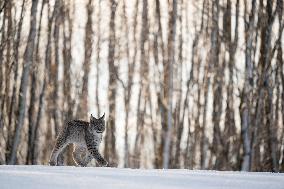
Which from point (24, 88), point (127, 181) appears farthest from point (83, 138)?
point (24, 88)

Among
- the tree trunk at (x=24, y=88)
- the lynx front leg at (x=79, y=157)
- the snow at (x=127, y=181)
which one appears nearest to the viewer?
the snow at (x=127, y=181)

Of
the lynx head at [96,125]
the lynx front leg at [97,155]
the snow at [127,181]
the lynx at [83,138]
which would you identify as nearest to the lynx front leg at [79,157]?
the lynx at [83,138]

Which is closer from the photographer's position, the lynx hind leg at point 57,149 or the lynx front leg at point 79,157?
the lynx hind leg at point 57,149

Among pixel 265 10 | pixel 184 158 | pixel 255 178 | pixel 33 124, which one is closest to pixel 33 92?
pixel 33 124

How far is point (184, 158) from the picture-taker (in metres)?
13.3

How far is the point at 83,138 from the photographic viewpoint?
6105 millimetres

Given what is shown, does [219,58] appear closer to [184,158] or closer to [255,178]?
[184,158]

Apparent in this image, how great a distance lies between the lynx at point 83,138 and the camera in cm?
598

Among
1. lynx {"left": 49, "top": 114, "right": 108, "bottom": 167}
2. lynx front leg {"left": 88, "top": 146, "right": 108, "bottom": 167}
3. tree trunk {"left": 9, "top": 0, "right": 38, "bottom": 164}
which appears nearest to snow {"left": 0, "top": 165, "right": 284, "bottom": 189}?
lynx front leg {"left": 88, "top": 146, "right": 108, "bottom": 167}

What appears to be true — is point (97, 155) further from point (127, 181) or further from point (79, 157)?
point (127, 181)

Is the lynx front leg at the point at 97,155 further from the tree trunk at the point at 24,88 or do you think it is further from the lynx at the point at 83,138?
the tree trunk at the point at 24,88

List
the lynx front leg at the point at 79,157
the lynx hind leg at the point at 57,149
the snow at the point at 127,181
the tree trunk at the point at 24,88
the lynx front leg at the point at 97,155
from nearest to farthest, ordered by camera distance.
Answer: the snow at the point at 127,181 → the lynx front leg at the point at 97,155 → the lynx hind leg at the point at 57,149 → the lynx front leg at the point at 79,157 → the tree trunk at the point at 24,88

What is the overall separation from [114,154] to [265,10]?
4854 millimetres

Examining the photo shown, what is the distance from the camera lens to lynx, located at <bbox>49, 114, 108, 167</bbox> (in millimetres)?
5984
